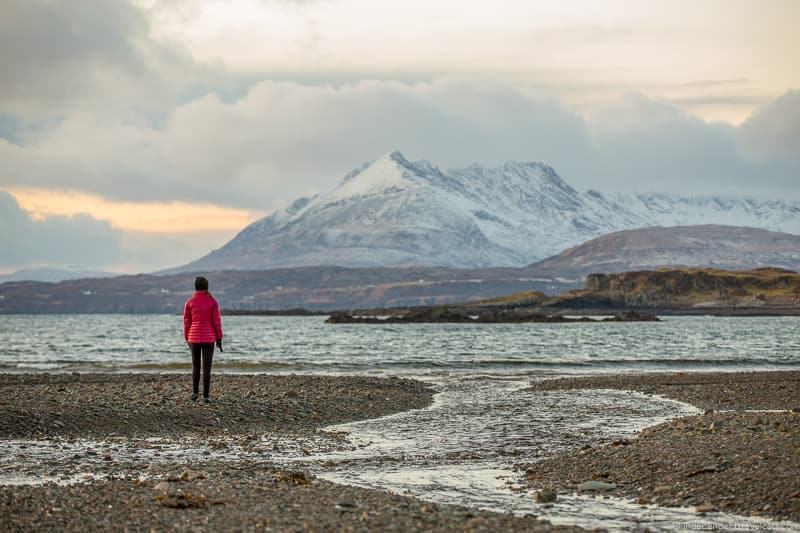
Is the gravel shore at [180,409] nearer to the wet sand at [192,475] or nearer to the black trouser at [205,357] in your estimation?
the wet sand at [192,475]

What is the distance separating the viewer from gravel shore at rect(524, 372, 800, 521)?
15305 mm

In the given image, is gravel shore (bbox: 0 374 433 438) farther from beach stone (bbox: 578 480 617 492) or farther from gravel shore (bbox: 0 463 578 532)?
beach stone (bbox: 578 480 617 492)

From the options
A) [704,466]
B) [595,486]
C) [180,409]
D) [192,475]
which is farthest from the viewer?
[180,409]

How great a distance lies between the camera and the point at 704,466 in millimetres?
16984

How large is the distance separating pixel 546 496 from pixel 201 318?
12927 millimetres

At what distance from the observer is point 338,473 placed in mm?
18391

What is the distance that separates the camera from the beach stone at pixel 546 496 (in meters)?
15.7

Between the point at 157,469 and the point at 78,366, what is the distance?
45.0 m

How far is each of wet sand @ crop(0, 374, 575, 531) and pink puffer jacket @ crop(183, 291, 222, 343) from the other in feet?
6.40

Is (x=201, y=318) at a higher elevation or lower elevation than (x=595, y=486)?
higher

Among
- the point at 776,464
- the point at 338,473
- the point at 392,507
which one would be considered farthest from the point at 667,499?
the point at 338,473

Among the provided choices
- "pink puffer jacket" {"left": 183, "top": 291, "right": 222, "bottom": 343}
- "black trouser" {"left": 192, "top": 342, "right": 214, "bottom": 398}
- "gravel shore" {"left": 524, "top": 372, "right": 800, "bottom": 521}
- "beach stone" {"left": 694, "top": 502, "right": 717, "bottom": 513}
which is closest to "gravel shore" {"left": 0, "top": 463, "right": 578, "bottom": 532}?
"beach stone" {"left": 694, "top": 502, "right": 717, "bottom": 513}

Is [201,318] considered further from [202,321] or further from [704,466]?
[704,466]

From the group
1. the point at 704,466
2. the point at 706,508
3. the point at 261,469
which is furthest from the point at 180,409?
the point at 706,508
